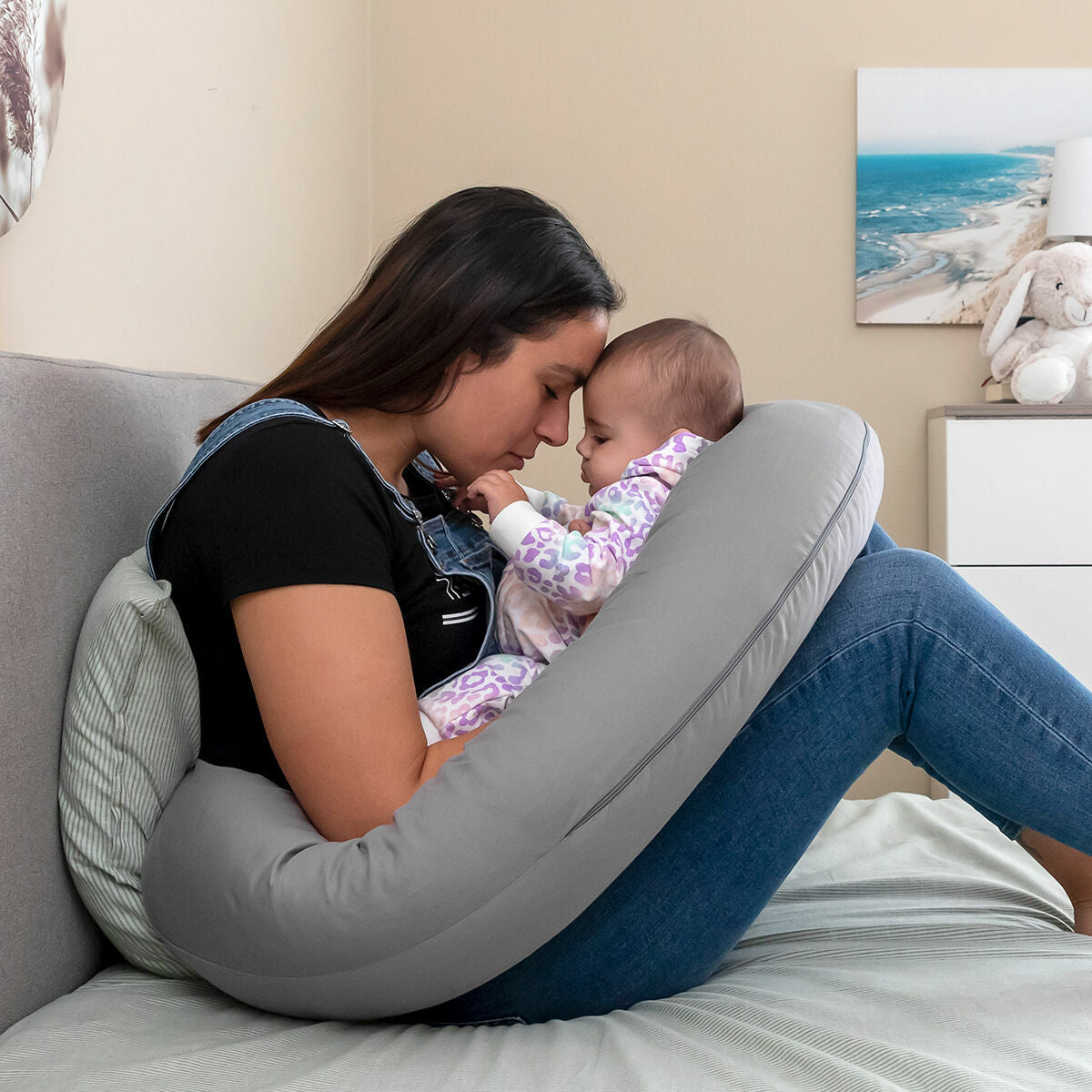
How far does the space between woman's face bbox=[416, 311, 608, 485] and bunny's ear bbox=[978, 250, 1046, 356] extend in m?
1.88

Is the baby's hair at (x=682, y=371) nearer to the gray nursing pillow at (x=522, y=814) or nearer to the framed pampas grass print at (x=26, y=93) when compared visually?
the gray nursing pillow at (x=522, y=814)

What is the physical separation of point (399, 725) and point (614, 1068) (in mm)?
319

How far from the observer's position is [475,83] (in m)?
3.06

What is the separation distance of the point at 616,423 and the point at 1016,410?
1.70 meters

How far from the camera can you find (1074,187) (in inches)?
111

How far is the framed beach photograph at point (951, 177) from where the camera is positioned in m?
2.99

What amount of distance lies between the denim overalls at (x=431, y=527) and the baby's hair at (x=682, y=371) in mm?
264

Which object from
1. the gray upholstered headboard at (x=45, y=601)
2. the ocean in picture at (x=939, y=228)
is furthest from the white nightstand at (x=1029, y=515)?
the gray upholstered headboard at (x=45, y=601)

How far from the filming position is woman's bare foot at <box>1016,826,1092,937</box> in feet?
3.67

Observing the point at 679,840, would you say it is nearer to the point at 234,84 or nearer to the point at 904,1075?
the point at 904,1075

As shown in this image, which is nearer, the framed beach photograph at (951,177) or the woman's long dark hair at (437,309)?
the woman's long dark hair at (437,309)

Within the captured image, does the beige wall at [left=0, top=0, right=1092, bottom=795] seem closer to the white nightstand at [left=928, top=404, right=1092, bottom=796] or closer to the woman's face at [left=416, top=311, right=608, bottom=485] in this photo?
the white nightstand at [left=928, top=404, right=1092, bottom=796]

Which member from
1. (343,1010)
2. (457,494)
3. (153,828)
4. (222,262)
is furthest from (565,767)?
(222,262)

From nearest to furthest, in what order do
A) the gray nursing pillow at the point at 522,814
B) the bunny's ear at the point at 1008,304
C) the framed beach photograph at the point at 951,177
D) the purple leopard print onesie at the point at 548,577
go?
the gray nursing pillow at the point at 522,814, the purple leopard print onesie at the point at 548,577, the bunny's ear at the point at 1008,304, the framed beach photograph at the point at 951,177
